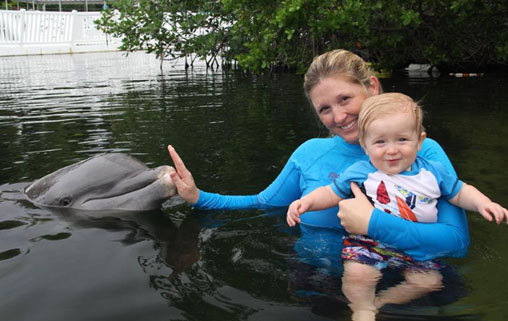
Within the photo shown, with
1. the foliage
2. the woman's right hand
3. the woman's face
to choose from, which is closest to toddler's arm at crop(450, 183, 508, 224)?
the woman's face

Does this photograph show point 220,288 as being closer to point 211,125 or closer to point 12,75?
point 211,125

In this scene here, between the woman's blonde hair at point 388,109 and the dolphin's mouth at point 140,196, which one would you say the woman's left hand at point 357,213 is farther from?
the dolphin's mouth at point 140,196

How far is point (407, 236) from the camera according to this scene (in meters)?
2.76

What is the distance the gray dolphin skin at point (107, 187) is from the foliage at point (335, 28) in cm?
531

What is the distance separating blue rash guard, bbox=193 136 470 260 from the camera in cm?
278

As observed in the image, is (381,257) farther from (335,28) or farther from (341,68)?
(335,28)

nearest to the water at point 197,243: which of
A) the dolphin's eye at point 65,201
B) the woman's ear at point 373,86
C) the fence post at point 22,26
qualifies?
the dolphin's eye at point 65,201

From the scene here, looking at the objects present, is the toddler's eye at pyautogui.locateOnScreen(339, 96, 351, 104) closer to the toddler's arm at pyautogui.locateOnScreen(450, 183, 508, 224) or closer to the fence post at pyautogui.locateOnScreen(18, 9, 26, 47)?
the toddler's arm at pyautogui.locateOnScreen(450, 183, 508, 224)

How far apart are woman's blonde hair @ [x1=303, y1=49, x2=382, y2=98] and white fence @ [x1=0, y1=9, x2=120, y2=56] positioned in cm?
3045

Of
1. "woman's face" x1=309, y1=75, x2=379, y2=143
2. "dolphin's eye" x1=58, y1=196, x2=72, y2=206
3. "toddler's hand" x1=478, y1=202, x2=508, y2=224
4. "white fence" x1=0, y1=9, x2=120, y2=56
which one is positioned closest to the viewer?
"toddler's hand" x1=478, y1=202, x2=508, y2=224

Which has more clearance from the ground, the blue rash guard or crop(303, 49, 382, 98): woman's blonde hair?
crop(303, 49, 382, 98): woman's blonde hair

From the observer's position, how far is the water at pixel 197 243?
101 inches

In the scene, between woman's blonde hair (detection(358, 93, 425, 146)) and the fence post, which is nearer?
woman's blonde hair (detection(358, 93, 425, 146))

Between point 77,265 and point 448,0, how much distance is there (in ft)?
34.8
